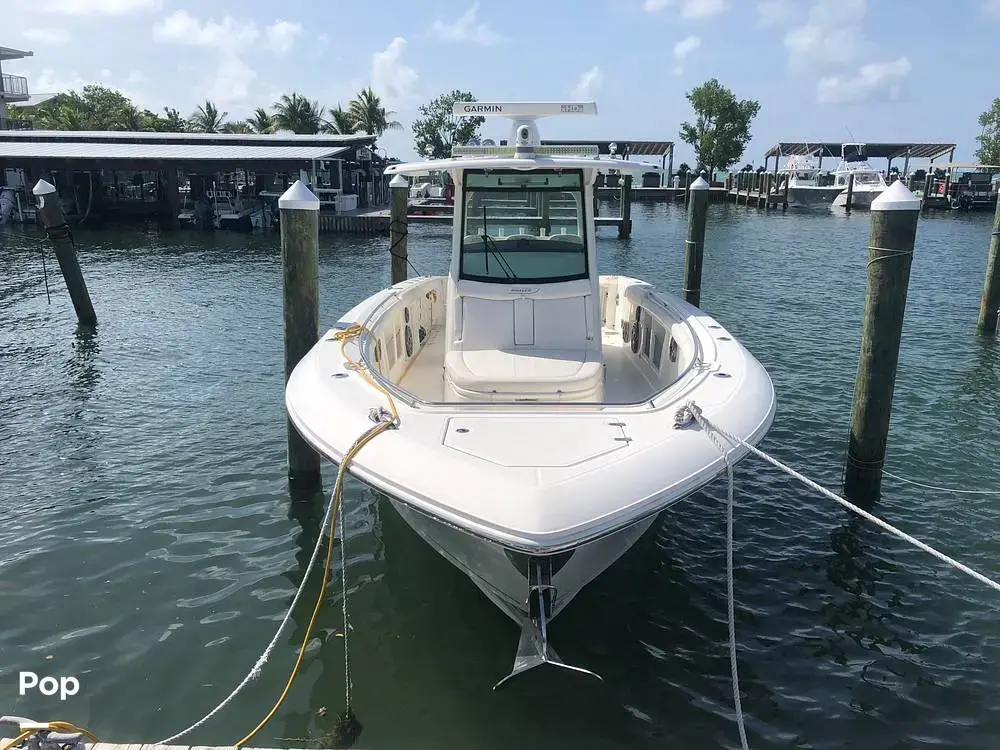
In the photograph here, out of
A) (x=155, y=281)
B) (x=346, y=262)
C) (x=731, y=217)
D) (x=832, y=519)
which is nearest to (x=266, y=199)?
(x=346, y=262)

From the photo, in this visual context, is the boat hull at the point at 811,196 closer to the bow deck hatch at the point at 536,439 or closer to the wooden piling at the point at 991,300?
the wooden piling at the point at 991,300

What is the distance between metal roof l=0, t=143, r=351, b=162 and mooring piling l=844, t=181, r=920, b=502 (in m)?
31.4

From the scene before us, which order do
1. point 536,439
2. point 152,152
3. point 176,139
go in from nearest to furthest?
1. point 536,439
2. point 152,152
3. point 176,139

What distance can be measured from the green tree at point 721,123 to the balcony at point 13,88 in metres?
64.9

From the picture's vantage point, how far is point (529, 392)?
6.40 meters

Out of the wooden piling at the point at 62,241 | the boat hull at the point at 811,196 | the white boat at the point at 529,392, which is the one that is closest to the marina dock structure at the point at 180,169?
the wooden piling at the point at 62,241

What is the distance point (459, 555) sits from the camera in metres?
5.20

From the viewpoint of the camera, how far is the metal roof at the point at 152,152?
34.2 m

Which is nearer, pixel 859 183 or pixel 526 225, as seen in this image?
pixel 526 225

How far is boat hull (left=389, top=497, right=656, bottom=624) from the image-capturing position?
4.55 meters

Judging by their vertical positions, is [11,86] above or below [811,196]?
above

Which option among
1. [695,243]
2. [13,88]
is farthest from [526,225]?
[13,88]

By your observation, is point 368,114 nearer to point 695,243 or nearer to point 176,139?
point 176,139

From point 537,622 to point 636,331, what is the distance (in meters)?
5.11
